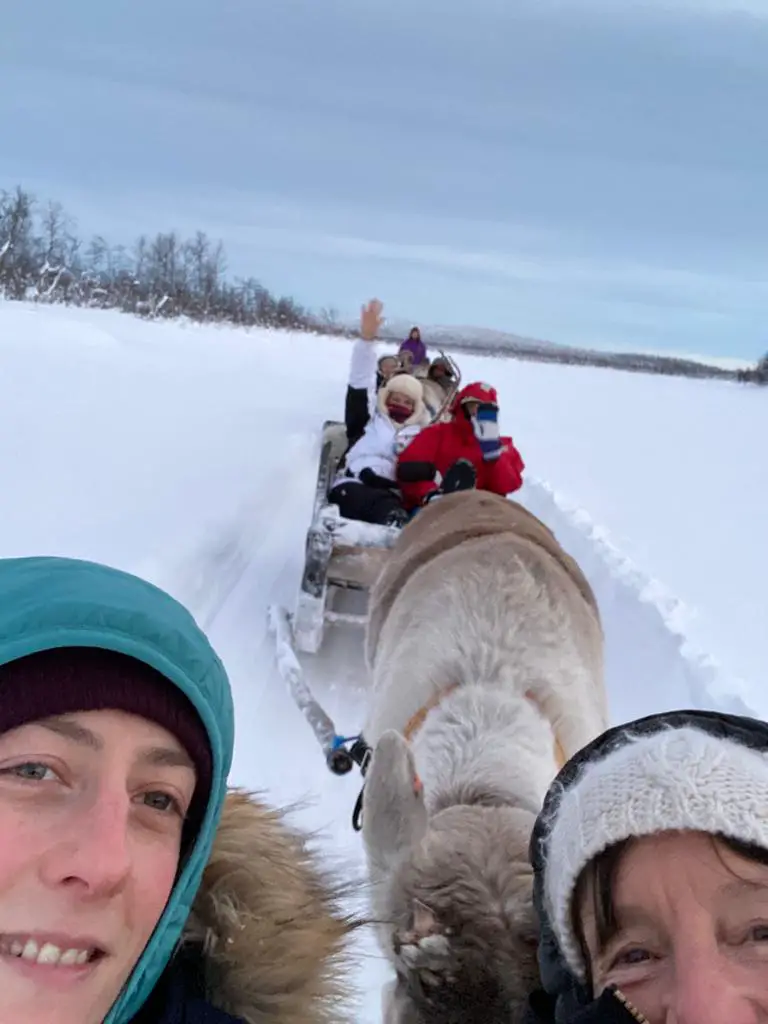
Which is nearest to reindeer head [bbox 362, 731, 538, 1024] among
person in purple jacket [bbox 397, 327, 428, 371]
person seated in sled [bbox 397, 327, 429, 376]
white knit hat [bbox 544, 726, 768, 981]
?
white knit hat [bbox 544, 726, 768, 981]

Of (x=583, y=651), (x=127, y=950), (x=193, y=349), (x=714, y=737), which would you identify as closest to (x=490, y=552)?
(x=583, y=651)

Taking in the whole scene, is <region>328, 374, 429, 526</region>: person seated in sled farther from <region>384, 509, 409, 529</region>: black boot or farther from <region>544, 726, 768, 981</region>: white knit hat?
<region>544, 726, 768, 981</region>: white knit hat

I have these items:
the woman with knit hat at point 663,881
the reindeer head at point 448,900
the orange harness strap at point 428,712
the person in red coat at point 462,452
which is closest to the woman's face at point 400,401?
the person in red coat at point 462,452

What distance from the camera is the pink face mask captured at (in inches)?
305

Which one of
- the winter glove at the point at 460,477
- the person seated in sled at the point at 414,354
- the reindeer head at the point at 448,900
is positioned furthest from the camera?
the person seated in sled at the point at 414,354

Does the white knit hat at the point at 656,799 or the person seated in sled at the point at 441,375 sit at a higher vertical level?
the person seated in sled at the point at 441,375

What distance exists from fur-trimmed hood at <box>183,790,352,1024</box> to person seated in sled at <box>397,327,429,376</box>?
897 cm

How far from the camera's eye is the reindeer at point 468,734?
6.05 ft

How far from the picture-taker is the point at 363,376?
8.72 meters

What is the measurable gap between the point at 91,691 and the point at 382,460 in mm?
5820

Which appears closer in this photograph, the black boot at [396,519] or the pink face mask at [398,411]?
the black boot at [396,519]

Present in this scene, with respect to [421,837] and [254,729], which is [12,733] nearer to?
[421,837]

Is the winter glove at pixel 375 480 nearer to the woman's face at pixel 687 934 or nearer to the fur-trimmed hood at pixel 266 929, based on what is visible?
the fur-trimmed hood at pixel 266 929

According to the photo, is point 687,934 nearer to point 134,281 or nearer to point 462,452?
point 462,452
